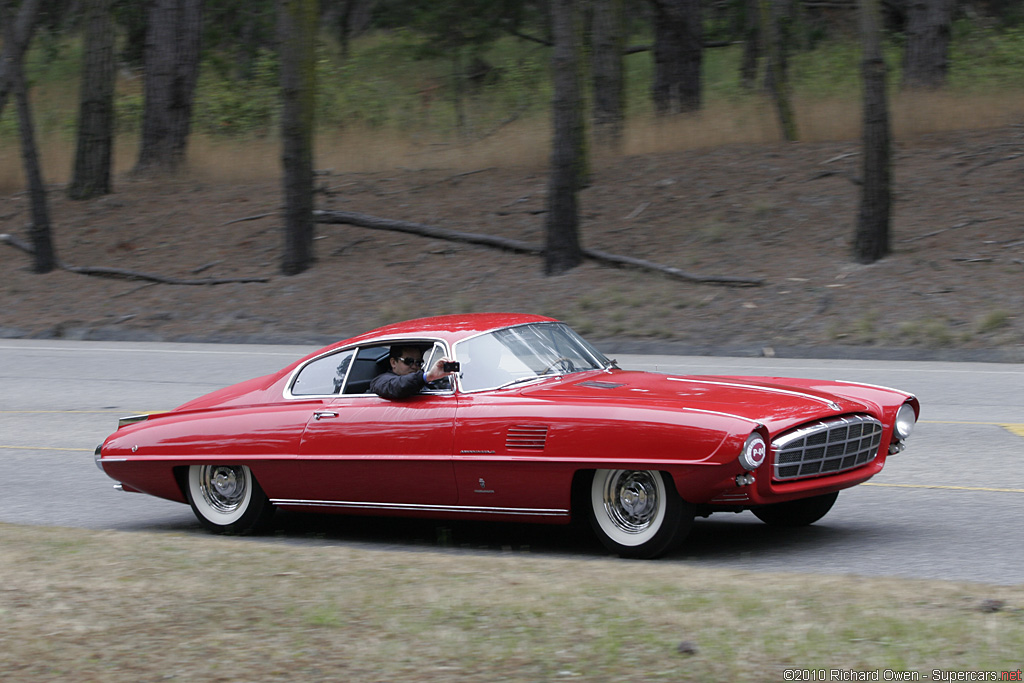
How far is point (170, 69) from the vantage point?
28.7m

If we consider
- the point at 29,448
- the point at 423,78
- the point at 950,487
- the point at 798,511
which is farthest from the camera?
the point at 423,78

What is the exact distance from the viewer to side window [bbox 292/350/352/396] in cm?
743

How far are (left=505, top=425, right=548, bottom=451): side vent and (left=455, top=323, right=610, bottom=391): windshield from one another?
0.44 m

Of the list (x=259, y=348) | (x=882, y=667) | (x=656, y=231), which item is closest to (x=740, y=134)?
(x=656, y=231)

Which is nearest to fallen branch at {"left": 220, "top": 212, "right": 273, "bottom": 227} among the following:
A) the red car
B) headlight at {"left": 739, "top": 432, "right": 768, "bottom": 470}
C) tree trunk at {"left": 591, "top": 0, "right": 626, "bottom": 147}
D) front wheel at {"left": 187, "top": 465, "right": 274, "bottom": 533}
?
tree trunk at {"left": 591, "top": 0, "right": 626, "bottom": 147}

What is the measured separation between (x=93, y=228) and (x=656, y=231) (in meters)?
12.9

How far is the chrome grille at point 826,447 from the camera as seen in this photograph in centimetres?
611

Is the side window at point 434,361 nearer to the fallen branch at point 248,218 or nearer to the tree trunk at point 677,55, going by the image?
the fallen branch at point 248,218

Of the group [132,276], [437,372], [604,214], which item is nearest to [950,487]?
[437,372]

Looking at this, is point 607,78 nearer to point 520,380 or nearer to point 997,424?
point 997,424

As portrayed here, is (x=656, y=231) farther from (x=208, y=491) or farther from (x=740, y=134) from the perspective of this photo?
(x=208, y=491)

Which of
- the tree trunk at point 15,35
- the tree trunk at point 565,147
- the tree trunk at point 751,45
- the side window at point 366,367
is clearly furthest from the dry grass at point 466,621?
the tree trunk at point 751,45

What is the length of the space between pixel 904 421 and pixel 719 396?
1.30 meters

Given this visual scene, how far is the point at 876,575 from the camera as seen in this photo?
588cm
